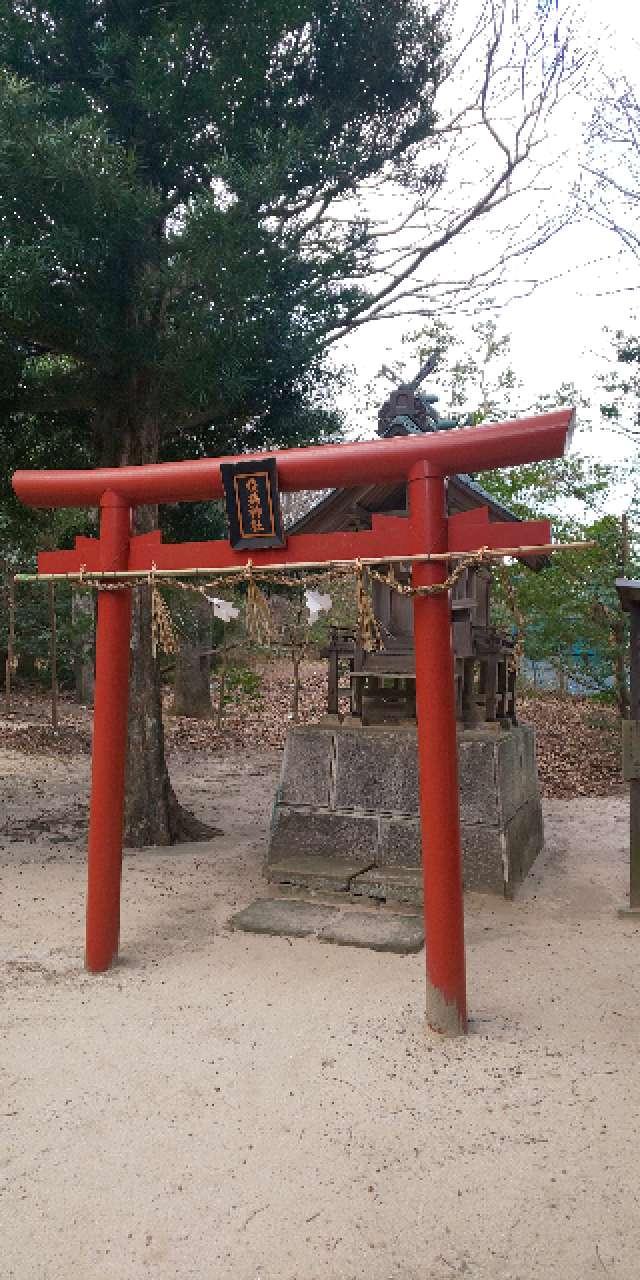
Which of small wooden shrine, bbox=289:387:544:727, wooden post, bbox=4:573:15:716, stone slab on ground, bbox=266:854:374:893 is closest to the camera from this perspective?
stone slab on ground, bbox=266:854:374:893

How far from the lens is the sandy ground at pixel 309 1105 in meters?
2.88

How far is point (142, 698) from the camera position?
8.12 meters

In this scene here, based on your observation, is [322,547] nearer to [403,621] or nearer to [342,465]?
[342,465]

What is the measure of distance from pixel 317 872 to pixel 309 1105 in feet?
10.1

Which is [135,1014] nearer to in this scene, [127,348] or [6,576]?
[127,348]

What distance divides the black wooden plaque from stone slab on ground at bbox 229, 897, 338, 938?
8.74ft

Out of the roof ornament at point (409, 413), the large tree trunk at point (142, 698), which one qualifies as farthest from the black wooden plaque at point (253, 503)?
the large tree trunk at point (142, 698)

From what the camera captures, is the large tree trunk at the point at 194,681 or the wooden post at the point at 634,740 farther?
the large tree trunk at the point at 194,681

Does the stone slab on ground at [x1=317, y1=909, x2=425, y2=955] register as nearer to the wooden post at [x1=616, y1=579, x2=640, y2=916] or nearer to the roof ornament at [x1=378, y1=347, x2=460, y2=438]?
the wooden post at [x1=616, y1=579, x2=640, y2=916]

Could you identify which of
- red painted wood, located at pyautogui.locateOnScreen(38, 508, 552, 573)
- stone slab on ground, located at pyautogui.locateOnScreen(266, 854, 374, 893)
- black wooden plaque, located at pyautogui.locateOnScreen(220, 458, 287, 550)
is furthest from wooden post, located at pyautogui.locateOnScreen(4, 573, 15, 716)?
black wooden plaque, located at pyautogui.locateOnScreen(220, 458, 287, 550)

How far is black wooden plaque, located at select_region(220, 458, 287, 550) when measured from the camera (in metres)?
4.70

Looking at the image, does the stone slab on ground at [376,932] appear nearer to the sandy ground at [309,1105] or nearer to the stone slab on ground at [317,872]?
the sandy ground at [309,1105]

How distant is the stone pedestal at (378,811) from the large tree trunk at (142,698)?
150 cm

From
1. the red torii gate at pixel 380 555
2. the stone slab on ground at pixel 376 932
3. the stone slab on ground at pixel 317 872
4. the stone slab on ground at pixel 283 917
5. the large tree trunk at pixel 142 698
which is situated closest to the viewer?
the red torii gate at pixel 380 555
